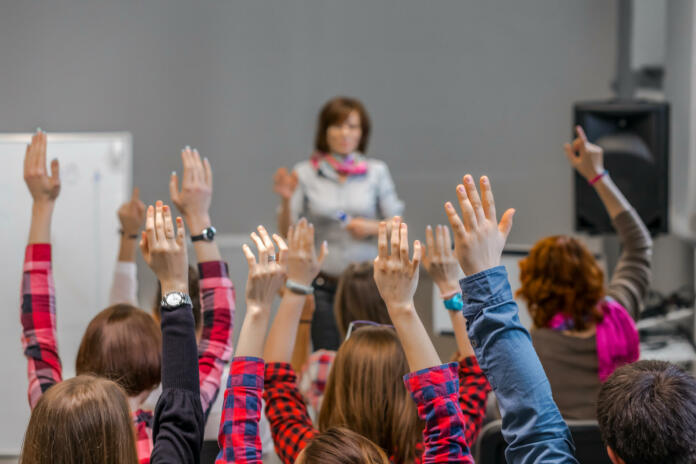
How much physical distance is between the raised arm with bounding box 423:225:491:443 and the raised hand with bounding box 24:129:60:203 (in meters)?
0.92

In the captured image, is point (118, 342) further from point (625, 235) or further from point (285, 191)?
point (285, 191)

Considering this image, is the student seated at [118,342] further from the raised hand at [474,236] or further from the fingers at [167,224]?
the raised hand at [474,236]

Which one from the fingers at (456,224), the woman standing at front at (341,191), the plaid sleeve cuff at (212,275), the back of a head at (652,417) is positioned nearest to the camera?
the back of a head at (652,417)

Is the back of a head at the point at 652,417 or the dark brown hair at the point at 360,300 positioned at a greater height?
the back of a head at the point at 652,417

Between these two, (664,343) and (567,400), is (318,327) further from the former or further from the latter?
(664,343)

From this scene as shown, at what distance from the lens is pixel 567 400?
2.02m

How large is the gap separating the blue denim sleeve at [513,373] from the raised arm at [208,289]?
0.65 metres

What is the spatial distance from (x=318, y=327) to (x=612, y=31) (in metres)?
2.34

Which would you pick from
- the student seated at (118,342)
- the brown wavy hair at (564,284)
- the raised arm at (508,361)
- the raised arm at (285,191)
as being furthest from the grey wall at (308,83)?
the raised arm at (508,361)

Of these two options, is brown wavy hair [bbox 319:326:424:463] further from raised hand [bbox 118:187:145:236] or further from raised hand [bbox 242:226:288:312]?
raised hand [bbox 118:187:145:236]

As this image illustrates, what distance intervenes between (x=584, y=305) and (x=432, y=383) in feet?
3.22

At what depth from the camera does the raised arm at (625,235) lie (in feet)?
7.13

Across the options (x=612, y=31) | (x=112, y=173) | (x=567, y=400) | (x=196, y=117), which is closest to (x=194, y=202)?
(x=567, y=400)

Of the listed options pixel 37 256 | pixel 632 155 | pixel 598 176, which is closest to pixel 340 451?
pixel 37 256
